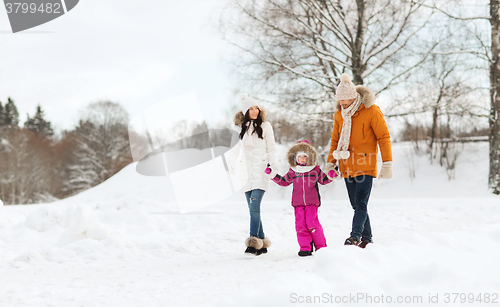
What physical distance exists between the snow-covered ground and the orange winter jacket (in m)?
0.86

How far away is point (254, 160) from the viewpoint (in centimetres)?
438

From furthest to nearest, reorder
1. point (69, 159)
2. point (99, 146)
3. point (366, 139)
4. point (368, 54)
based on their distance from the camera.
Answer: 1. point (69, 159)
2. point (99, 146)
3. point (368, 54)
4. point (366, 139)

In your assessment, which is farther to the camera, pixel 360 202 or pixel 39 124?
pixel 39 124

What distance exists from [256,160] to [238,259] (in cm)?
117

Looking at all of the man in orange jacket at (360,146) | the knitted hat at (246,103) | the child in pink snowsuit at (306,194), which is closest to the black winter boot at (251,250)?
the child in pink snowsuit at (306,194)

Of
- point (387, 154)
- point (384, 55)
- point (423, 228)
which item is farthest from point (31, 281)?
point (384, 55)

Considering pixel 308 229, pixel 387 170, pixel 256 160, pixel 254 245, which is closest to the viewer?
pixel 387 170

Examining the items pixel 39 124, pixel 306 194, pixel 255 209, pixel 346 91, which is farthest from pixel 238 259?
pixel 39 124

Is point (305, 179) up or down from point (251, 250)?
up

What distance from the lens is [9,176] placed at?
3125 centimetres

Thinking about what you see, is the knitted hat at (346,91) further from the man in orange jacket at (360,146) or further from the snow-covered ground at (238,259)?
the snow-covered ground at (238,259)

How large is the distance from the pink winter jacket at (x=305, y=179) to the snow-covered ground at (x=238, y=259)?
2.17 ft

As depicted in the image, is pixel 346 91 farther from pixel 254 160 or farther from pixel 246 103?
pixel 254 160

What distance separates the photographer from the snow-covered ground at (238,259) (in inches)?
92.4
